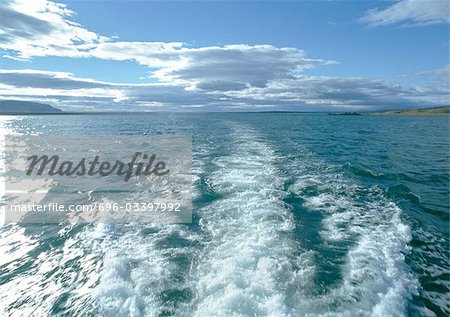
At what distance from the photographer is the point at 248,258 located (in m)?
8.80

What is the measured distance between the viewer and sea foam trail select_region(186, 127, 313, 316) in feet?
22.7

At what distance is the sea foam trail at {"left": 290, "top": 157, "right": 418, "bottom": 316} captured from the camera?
6.92 metres

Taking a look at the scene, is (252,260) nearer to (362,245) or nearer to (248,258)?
(248,258)

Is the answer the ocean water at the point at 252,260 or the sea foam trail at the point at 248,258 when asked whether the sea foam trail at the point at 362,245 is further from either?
the sea foam trail at the point at 248,258

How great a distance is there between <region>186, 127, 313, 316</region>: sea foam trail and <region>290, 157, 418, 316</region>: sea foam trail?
2.92 ft

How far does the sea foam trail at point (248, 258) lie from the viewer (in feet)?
22.7

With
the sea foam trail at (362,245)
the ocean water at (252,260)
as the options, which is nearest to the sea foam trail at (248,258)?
the ocean water at (252,260)

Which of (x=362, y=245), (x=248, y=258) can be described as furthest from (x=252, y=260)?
(x=362, y=245)

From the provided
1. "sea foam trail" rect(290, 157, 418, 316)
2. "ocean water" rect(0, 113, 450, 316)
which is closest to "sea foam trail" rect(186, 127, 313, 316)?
"ocean water" rect(0, 113, 450, 316)

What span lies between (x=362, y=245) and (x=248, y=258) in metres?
4.18

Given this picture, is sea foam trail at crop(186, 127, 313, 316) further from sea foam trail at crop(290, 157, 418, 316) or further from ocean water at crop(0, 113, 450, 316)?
sea foam trail at crop(290, 157, 418, 316)

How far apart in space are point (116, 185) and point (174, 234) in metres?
8.67

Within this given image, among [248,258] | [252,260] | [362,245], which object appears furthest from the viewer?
[362,245]

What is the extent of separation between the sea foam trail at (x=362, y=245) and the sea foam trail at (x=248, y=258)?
35.1 inches
